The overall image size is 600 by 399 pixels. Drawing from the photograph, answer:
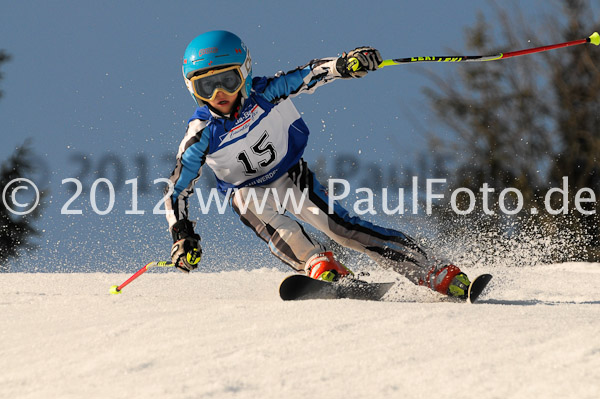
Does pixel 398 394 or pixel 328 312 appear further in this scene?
pixel 328 312

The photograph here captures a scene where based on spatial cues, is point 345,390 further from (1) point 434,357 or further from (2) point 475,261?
(2) point 475,261

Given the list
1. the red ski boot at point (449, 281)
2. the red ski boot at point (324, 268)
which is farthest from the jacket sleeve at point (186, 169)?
the red ski boot at point (449, 281)

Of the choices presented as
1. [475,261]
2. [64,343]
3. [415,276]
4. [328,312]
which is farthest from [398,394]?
[475,261]

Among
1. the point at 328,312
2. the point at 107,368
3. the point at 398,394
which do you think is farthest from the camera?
the point at 328,312

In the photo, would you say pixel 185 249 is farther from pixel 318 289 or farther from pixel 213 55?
pixel 213 55

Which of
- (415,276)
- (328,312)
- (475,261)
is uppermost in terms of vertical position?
(328,312)

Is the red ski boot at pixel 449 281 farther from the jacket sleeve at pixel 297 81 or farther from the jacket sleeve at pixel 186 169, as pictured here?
the jacket sleeve at pixel 186 169

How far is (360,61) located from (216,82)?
88 centimetres

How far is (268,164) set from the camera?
423cm

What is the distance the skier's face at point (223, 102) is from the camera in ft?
13.0

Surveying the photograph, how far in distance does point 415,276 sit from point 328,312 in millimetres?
1404

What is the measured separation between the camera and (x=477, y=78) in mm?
14188

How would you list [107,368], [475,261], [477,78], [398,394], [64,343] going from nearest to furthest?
[398,394] < [107,368] < [64,343] < [475,261] < [477,78]

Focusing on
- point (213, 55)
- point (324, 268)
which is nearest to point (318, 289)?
point (324, 268)
